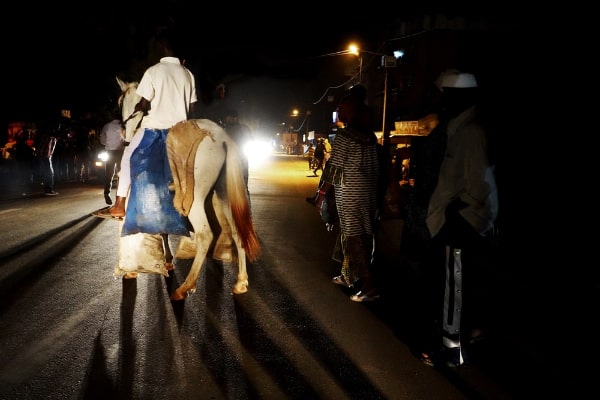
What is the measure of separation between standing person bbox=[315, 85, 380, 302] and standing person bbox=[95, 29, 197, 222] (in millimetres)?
1536

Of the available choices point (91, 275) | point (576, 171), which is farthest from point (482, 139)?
point (91, 275)

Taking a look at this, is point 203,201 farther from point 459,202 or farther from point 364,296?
point 459,202

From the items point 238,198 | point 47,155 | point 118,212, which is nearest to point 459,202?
point 238,198

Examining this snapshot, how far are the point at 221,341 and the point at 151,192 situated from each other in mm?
1707

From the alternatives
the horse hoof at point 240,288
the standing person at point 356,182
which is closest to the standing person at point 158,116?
the horse hoof at point 240,288

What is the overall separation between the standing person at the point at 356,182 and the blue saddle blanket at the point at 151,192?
1521mm

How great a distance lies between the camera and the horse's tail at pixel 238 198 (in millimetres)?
4715

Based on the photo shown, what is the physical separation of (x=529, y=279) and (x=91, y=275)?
509 centimetres

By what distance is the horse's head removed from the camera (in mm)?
4995

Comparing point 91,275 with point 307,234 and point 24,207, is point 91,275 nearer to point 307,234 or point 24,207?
point 307,234

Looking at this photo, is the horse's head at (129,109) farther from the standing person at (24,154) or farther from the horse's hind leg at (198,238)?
the standing person at (24,154)

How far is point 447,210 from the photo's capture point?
3225 mm

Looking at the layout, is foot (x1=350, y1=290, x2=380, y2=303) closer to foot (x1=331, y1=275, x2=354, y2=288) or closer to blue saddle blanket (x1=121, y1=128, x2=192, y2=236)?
foot (x1=331, y1=275, x2=354, y2=288)

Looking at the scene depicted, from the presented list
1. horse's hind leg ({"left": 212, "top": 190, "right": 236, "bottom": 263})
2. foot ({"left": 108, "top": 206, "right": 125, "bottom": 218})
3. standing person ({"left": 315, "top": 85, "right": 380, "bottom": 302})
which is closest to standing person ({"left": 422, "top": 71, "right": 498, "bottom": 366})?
standing person ({"left": 315, "top": 85, "right": 380, "bottom": 302})
